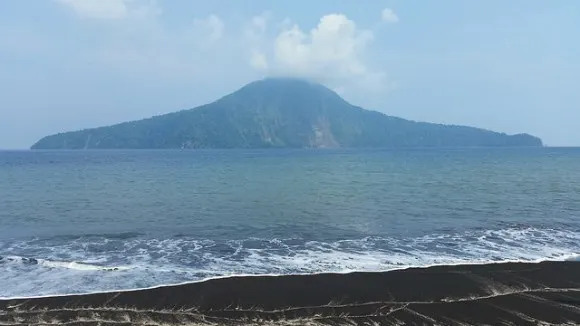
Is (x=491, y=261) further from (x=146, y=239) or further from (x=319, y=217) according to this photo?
(x=146, y=239)

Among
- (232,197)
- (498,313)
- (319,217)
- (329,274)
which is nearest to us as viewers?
(498,313)

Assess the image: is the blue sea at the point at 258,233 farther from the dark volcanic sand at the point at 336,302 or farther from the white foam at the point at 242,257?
the dark volcanic sand at the point at 336,302

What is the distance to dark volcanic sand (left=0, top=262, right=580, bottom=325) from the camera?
1327 cm

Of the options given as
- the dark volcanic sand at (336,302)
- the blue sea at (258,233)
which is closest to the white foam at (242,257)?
the blue sea at (258,233)

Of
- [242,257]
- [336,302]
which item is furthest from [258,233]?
[336,302]

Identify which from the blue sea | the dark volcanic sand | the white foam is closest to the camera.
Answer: the dark volcanic sand

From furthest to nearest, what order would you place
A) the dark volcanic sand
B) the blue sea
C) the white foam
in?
the blue sea
the white foam
the dark volcanic sand

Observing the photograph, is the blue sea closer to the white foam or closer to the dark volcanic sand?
the white foam

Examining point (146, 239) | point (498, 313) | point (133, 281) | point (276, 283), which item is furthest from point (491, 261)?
point (146, 239)

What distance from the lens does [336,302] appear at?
14633 mm

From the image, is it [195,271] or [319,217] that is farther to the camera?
[319,217]

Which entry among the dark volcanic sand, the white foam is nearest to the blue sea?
the white foam

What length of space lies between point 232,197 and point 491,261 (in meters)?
27.7

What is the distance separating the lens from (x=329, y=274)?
17.8 meters
